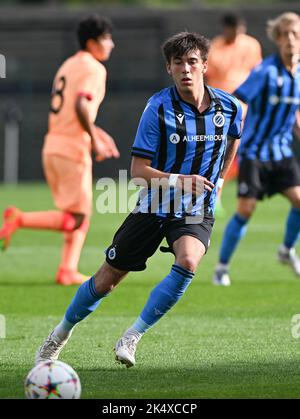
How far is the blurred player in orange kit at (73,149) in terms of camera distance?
10086 mm

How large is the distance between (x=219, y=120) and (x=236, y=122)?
21 centimetres

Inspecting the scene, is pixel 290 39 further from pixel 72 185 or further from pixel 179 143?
pixel 179 143

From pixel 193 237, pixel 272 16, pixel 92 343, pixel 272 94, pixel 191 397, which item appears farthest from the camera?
pixel 272 16

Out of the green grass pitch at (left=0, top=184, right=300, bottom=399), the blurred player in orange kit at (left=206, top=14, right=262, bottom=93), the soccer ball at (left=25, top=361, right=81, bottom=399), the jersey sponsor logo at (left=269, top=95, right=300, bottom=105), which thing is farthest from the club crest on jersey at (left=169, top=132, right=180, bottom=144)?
the blurred player in orange kit at (left=206, top=14, right=262, bottom=93)

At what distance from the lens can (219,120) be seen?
6430mm

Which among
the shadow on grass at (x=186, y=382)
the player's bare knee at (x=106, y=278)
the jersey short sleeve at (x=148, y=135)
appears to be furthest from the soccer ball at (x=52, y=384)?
the jersey short sleeve at (x=148, y=135)

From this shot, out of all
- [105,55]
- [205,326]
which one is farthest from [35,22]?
[205,326]

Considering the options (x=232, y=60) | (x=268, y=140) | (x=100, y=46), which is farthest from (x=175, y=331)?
(x=232, y=60)

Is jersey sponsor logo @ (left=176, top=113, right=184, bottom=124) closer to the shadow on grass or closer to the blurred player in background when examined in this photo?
the shadow on grass

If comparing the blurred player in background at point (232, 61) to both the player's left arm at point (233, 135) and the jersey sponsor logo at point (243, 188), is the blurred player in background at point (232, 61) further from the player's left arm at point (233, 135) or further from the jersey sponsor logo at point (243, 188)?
the player's left arm at point (233, 135)

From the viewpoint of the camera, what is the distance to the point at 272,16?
24.2 metres
